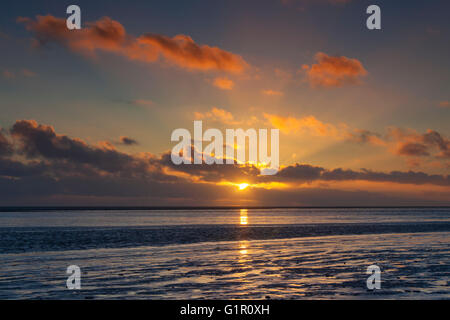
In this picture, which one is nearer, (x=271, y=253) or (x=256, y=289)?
(x=256, y=289)

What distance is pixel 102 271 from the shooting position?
2475cm

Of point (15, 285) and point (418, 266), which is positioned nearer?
point (15, 285)

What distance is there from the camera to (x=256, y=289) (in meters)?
19.4

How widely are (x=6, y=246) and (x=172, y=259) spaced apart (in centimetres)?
1947

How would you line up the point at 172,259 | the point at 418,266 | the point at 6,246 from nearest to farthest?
1. the point at 418,266
2. the point at 172,259
3. the point at 6,246
